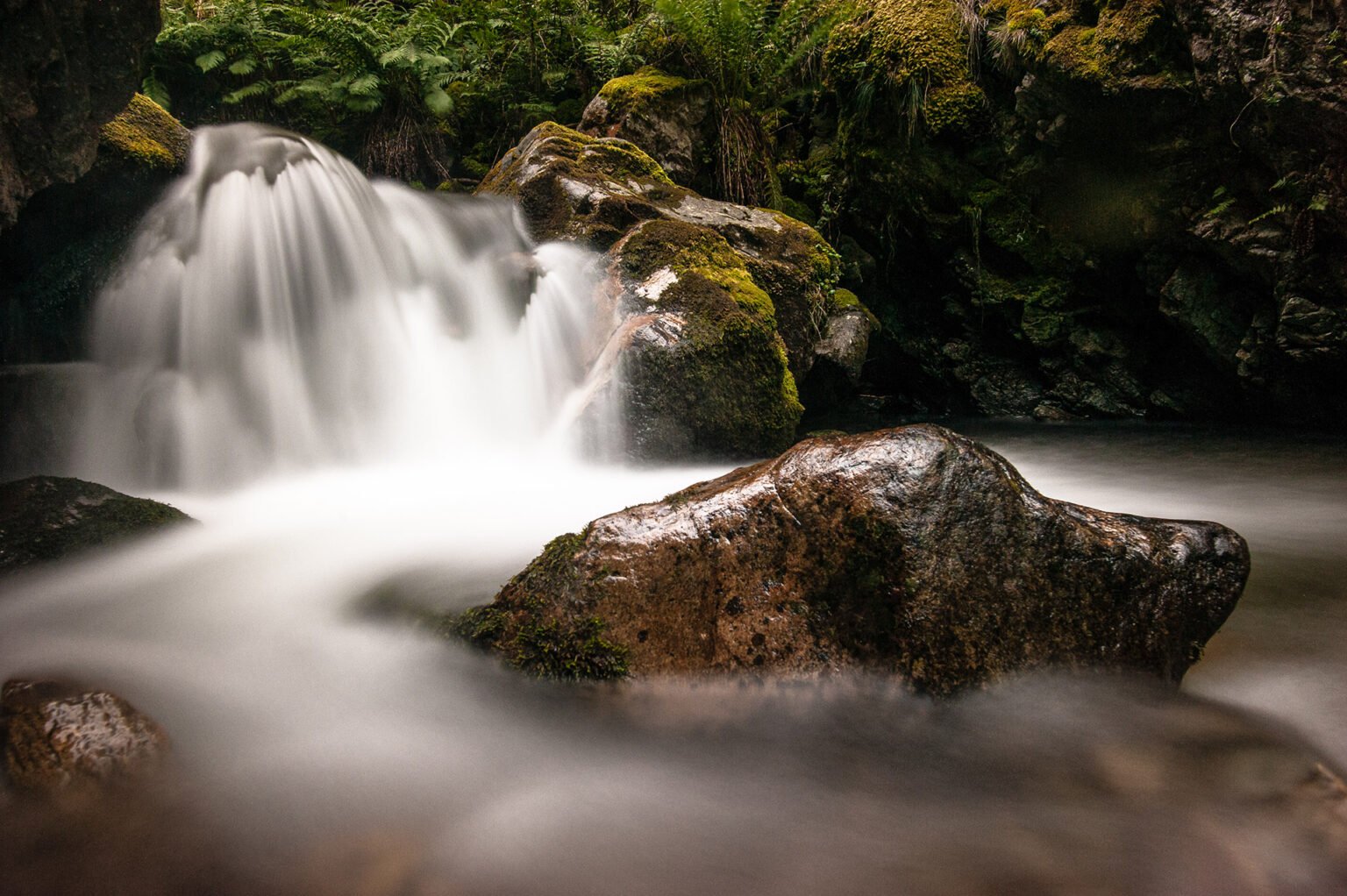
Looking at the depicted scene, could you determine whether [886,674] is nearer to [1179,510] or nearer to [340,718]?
[340,718]

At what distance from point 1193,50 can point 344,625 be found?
8.04 metres

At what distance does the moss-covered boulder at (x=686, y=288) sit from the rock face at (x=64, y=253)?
3.27m

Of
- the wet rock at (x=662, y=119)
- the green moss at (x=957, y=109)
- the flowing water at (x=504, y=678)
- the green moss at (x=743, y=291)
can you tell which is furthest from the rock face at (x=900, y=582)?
the green moss at (x=957, y=109)

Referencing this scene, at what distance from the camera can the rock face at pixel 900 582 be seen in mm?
2086

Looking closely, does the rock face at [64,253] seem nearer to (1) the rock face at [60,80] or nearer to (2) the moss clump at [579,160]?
(1) the rock face at [60,80]

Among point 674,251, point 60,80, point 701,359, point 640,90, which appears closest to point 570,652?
point 701,359

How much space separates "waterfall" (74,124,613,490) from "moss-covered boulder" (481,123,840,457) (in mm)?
363

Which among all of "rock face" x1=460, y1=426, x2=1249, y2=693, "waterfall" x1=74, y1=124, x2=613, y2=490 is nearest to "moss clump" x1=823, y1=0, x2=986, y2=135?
"waterfall" x1=74, y1=124, x2=613, y2=490

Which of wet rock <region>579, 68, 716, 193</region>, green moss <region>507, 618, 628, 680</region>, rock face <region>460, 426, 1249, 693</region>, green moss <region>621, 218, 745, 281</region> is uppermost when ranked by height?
wet rock <region>579, 68, 716, 193</region>

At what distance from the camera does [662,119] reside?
859 centimetres

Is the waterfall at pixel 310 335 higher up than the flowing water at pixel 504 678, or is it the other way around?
the waterfall at pixel 310 335

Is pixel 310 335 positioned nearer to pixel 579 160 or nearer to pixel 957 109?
pixel 579 160

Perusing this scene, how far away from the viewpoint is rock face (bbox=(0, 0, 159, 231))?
3221mm

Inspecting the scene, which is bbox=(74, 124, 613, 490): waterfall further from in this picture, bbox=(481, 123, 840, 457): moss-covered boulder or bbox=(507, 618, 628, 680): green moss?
bbox=(507, 618, 628, 680): green moss
